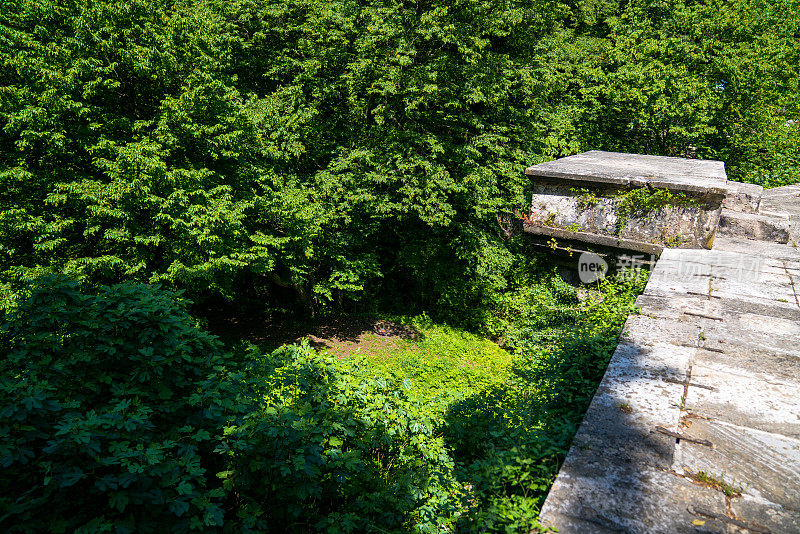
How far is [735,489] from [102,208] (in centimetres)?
762

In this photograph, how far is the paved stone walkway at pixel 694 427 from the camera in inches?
59.8

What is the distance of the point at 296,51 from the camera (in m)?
9.68

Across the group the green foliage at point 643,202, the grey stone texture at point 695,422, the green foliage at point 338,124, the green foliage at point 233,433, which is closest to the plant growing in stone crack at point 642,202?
the green foliage at point 643,202

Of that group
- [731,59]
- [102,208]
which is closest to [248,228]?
[102,208]

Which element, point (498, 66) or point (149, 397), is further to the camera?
point (498, 66)

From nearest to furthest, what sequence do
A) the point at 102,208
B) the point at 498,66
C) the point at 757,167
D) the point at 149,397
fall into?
the point at 149,397
the point at 102,208
the point at 498,66
the point at 757,167

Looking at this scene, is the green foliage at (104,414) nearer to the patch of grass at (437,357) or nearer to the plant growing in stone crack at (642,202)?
the plant growing in stone crack at (642,202)

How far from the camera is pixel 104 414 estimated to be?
6.69 ft

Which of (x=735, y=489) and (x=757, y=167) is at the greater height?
(x=757, y=167)

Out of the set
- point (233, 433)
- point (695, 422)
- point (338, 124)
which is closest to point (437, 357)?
point (338, 124)

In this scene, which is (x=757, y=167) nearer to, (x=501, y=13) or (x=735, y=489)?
(x=501, y=13)

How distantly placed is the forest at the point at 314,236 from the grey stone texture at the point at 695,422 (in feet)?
0.83

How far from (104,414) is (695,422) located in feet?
9.47

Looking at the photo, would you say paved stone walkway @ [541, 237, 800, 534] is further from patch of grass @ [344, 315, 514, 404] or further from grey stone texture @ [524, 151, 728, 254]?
patch of grass @ [344, 315, 514, 404]
